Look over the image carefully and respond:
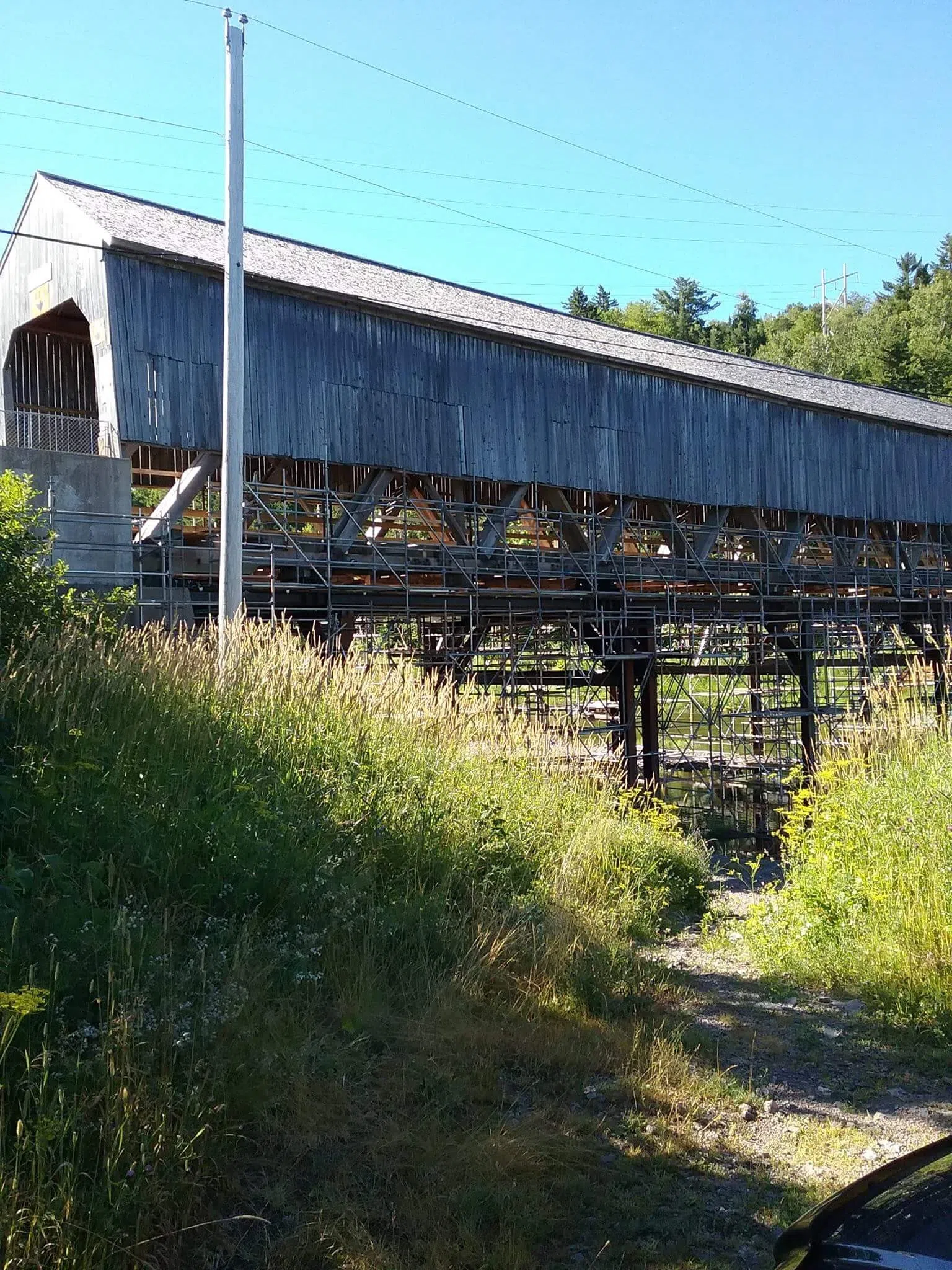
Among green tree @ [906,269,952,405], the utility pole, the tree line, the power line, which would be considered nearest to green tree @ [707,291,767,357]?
the tree line

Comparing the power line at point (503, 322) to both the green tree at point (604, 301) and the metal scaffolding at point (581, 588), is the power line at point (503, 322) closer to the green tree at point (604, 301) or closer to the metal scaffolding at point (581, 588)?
the metal scaffolding at point (581, 588)

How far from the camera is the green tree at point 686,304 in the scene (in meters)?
72.9

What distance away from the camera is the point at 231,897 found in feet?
15.0

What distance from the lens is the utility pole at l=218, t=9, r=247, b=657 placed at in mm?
9500

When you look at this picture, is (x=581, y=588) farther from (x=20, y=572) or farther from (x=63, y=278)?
(x=20, y=572)

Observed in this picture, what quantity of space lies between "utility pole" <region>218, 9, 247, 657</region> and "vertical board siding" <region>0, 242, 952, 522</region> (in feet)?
10.2

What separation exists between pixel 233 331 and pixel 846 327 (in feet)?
216

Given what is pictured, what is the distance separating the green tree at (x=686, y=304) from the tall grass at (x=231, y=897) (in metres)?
70.1

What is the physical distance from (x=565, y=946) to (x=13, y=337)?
1344cm

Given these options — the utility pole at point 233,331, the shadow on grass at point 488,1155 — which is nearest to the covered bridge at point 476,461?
the utility pole at point 233,331

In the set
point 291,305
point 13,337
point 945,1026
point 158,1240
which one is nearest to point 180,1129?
point 158,1240

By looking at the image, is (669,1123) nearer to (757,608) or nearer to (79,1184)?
(79,1184)

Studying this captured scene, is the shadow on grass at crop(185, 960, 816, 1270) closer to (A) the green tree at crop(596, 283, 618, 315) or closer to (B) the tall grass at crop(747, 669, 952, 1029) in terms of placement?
(B) the tall grass at crop(747, 669, 952, 1029)

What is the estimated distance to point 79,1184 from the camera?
288 cm
